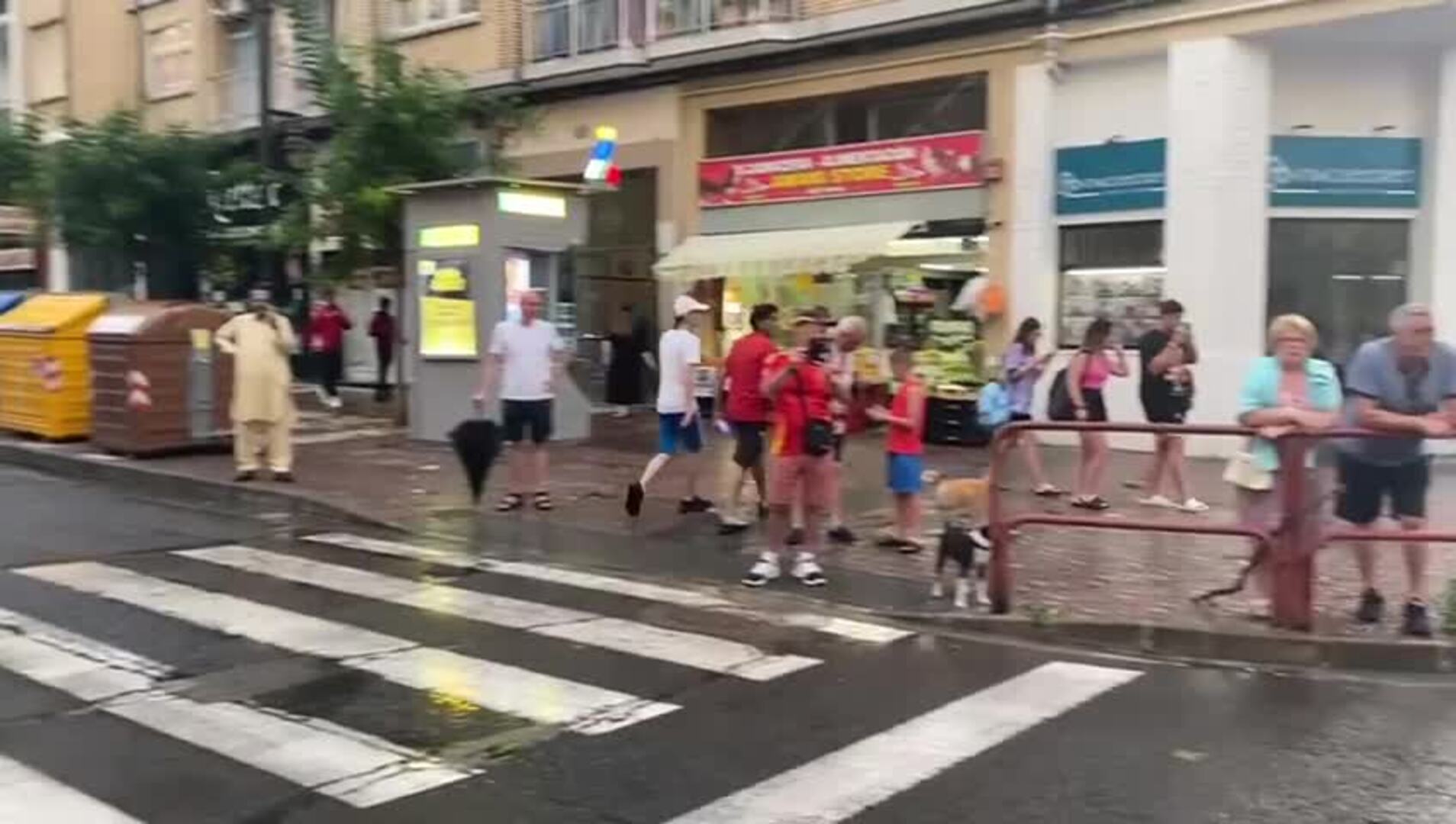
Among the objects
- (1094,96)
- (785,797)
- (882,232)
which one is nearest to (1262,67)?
(1094,96)

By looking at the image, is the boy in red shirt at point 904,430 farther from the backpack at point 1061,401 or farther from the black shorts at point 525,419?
the black shorts at point 525,419

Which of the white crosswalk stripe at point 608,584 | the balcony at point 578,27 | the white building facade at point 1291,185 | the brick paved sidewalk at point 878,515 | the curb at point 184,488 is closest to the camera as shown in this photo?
the white crosswalk stripe at point 608,584

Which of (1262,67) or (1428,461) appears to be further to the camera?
(1262,67)

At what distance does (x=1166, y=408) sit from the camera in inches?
456

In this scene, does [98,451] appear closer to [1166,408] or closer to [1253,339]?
[1166,408]

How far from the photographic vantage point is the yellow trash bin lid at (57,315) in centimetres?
1573

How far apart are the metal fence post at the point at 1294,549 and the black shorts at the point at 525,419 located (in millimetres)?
6170

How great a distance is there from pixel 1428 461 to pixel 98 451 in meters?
12.7

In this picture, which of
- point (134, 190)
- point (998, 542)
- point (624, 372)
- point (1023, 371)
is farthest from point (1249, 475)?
point (134, 190)

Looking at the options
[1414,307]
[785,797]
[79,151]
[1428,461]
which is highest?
[79,151]

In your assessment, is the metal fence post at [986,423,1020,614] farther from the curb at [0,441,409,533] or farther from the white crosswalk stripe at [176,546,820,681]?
the curb at [0,441,409,533]

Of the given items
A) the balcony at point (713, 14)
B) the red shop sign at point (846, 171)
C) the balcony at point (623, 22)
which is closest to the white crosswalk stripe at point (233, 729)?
the red shop sign at point (846, 171)

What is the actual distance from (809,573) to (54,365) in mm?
10519

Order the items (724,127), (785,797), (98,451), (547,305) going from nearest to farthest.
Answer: (785,797)
(98,451)
(547,305)
(724,127)
